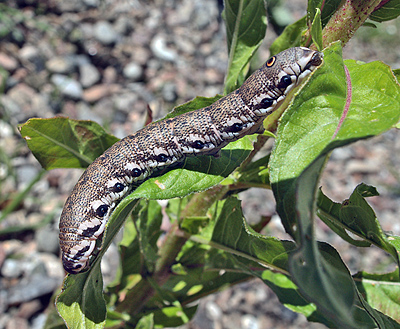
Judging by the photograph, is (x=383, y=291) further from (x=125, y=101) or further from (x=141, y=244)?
(x=125, y=101)

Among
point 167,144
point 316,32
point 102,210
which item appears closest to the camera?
point 316,32

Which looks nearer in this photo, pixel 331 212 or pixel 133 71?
pixel 331 212

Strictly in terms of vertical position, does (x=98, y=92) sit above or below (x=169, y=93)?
below

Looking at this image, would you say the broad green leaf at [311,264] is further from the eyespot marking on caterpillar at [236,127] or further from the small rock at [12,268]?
the small rock at [12,268]

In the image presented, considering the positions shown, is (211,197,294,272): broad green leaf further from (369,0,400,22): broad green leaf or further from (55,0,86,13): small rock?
(55,0,86,13): small rock

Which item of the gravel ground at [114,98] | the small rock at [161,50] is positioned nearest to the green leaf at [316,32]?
the gravel ground at [114,98]

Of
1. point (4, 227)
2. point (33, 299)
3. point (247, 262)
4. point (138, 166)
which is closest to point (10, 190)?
point (4, 227)

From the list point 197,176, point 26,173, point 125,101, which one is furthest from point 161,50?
point 197,176

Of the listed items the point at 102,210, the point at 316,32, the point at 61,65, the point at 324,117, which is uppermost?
the point at 316,32
